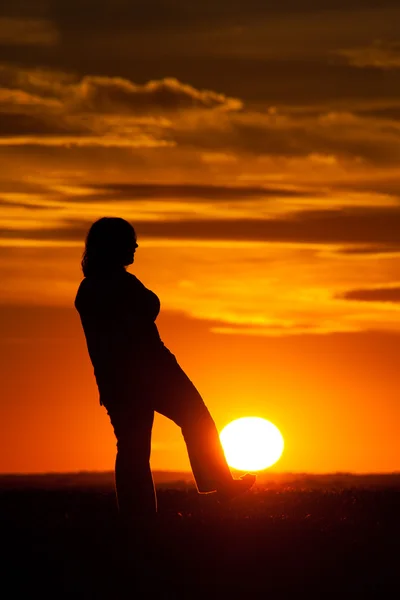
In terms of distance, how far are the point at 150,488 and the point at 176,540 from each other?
91 cm

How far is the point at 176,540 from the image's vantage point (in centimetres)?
1198

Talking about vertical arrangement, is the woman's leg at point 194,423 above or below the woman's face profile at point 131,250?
below

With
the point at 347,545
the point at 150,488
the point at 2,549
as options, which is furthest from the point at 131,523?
the point at 347,545

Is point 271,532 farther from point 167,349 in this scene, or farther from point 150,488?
point 167,349

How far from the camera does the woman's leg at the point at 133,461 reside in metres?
12.6

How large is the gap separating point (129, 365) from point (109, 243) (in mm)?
1263

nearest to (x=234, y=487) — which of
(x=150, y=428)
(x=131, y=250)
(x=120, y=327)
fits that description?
(x=150, y=428)

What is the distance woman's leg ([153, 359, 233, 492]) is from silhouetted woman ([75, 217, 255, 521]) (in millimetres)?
10

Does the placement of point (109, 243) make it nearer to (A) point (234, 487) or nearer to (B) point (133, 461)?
(B) point (133, 461)

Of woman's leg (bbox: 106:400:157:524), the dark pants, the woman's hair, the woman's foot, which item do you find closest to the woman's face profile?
the woman's hair

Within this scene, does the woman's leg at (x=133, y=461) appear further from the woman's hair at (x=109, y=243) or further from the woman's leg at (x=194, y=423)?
the woman's hair at (x=109, y=243)

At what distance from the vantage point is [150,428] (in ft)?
41.8

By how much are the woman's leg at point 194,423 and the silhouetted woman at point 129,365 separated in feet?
0.03

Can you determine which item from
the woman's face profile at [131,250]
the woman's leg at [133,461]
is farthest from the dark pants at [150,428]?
the woman's face profile at [131,250]
